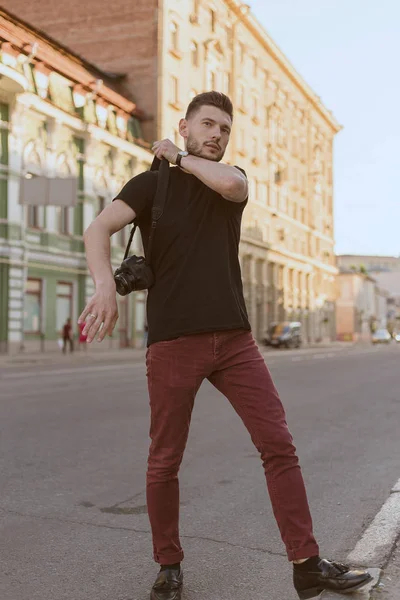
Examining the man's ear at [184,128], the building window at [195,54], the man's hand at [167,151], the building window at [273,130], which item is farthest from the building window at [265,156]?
the man's hand at [167,151]

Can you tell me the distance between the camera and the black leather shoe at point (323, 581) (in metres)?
3.14

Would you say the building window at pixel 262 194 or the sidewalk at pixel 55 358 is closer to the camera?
the sidewalk at pixel 55 358

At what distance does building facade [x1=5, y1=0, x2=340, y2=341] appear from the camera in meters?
43.9

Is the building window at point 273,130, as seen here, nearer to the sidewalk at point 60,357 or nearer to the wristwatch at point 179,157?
the sidewalk at point 60,357

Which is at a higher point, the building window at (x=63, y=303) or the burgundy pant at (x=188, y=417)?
the building window at (x=63, y=303)

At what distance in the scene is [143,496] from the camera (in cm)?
528

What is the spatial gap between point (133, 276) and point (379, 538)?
1.95 meters

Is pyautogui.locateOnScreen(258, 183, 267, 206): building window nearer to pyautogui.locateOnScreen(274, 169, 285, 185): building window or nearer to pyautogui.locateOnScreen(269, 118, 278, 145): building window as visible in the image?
pyautogui.locateOnScreen(274, 169, 285, 185): building window

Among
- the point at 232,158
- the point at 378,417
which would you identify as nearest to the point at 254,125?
the point at 232,158

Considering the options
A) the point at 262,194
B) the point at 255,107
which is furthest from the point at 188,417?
the point at 255,107

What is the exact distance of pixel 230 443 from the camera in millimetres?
7746

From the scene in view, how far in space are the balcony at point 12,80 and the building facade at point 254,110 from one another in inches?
544

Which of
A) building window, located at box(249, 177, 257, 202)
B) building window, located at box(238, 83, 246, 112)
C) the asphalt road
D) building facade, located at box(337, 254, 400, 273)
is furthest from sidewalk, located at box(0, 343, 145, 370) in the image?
building facade, located at box(337, 254, 400, 273)

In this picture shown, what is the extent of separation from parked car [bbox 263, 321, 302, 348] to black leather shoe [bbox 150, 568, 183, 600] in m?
48.5
